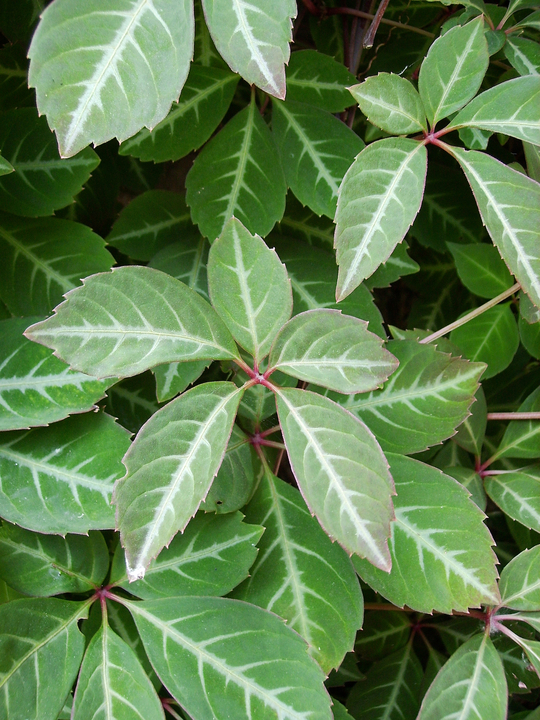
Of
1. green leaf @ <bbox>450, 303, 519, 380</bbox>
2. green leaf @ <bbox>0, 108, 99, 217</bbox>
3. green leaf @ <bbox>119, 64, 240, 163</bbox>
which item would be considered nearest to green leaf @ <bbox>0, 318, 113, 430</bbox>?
green leaf @ <bbox>0, 108, 99, 217</bbox>

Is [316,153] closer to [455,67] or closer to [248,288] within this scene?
[455,67]

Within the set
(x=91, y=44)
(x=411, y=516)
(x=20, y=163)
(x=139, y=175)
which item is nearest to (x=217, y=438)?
(x=411, y=516)

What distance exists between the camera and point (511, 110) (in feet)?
2.47

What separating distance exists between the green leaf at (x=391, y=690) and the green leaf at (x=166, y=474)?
0.62 metres

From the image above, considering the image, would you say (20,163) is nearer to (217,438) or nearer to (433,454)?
(217,438)

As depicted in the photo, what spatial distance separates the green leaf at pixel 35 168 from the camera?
880 millimetres

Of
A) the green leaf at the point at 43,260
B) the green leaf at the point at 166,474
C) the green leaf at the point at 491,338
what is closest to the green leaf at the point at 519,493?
the green leaf at the point at 491,338

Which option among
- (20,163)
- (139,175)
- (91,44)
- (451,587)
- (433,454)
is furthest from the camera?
(139,175)

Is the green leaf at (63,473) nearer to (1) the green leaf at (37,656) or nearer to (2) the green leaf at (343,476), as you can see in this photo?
(1) the green leaf at (37,656)

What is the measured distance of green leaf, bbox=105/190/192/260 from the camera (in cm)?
101

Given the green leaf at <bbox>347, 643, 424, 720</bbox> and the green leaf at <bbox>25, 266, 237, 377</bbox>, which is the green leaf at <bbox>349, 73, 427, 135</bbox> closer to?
the green leaf at <bbox>25, 266, 237, 377</bbox>

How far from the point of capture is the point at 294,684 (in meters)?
0.70

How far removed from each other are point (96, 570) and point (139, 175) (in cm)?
73

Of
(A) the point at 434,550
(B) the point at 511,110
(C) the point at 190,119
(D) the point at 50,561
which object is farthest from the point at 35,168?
(A) the point at 434,550
